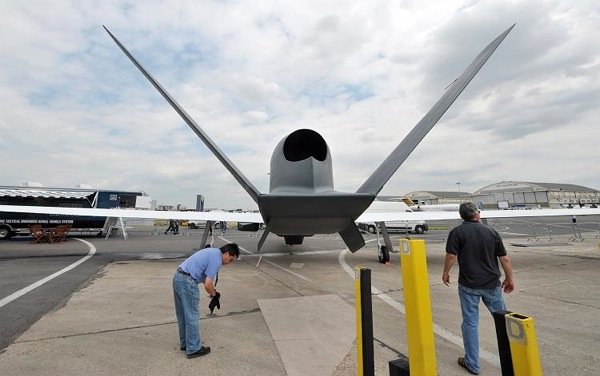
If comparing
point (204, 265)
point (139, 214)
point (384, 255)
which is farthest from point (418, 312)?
point (139, 214)

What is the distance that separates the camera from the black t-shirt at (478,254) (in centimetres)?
353

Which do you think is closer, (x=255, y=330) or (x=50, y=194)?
(x=255, y=330)

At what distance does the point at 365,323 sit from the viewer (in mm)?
2682

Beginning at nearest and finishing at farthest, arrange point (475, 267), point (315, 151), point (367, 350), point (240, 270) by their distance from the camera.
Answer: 1. point (367, 350)
2. point (475, 267)
3. point (315, 151)
4. point (240, 270)

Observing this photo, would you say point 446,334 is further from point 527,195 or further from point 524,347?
point 527,195

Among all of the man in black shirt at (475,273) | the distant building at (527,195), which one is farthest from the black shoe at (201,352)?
the distant building at (527,195)

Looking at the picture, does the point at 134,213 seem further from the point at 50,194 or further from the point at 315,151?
the point at 50,194

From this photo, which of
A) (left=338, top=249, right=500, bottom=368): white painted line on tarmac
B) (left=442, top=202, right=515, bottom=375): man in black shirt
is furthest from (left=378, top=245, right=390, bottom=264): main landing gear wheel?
(left=442, top=202, right=515, bottom=375): man in black shirt

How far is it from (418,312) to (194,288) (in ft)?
9.29

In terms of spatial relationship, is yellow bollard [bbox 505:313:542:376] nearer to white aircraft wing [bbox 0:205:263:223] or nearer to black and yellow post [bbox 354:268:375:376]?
black and yellow post [bbox 354:268:375:376]

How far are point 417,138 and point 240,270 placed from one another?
25.9ft

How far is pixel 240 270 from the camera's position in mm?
9891

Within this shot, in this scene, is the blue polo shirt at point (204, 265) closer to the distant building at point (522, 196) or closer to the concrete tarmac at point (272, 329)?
the concrete tarmac at point (272, 329)

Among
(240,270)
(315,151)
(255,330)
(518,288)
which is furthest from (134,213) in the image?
(518,288)
